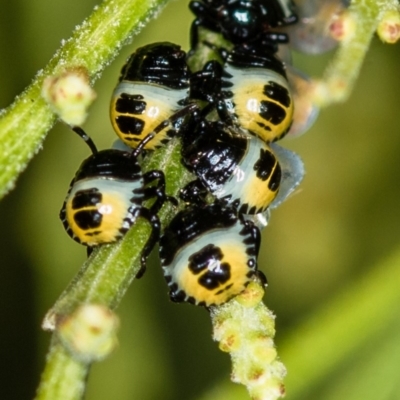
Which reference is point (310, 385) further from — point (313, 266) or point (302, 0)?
point (302, 0)

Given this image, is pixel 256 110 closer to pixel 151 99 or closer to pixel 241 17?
pixel 151 99

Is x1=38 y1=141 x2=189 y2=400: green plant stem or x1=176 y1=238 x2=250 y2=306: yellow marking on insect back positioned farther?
x1=176 y1=238 x2=250 y2=306: yellow marking on insect back

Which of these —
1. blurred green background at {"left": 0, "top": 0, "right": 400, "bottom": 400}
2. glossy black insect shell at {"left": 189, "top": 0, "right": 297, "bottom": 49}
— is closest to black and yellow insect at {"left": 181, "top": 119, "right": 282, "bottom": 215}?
glossy black insect shell at {"left": 189, "top": 0, "right": 297, "bottom": 49}

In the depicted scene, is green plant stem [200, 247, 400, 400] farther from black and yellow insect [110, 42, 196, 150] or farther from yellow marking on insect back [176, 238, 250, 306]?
black and yellow insect [110, 42, 196, 150]

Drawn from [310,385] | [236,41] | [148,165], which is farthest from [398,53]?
[148,165]

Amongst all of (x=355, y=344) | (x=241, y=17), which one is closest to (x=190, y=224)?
(x=241, y=17)

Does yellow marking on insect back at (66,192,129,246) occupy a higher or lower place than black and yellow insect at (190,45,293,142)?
lower

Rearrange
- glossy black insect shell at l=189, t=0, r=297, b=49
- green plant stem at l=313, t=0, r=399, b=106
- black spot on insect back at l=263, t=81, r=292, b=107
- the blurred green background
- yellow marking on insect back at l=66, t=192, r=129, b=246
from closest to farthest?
yellow marking on insect back at l=66, t=192, r=129, b=246, green plant stem at l=313, t=0, r=399, b=106, black spot on insect back at l=263, t=81, r=292, b=107, glossy black insect shell at l=189, t=0, r=297, b=49, the blurred green background

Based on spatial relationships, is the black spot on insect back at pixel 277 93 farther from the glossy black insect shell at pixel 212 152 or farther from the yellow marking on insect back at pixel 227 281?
the yellow marking on insect back at pixel 227 281
